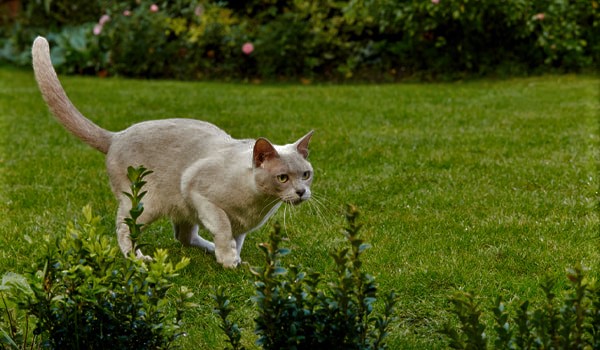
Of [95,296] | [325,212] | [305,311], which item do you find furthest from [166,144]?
[305,311]

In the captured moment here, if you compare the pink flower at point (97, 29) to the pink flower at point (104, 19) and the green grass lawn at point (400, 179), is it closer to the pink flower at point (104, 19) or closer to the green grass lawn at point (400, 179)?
the pink flower at point (104, 19)

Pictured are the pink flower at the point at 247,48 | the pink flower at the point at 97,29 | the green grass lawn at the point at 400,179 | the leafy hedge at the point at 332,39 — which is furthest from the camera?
the pink flower at the point at 97,29

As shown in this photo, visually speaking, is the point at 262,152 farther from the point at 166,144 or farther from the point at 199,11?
the point at 199,11

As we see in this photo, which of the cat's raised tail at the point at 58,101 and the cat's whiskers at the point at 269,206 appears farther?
the cat's raised tail at the point at 58,101

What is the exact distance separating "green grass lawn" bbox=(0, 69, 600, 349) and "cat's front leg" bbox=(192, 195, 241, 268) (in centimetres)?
10

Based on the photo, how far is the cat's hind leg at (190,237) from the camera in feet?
15.4

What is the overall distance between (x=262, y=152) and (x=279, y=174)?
5.5 inches

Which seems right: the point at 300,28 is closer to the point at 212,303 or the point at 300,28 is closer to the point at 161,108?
the point at 161,108

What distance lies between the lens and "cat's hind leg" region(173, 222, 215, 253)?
468 centimetres

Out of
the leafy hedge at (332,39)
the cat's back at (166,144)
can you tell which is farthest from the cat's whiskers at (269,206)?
the leafy hedge at (332,39)

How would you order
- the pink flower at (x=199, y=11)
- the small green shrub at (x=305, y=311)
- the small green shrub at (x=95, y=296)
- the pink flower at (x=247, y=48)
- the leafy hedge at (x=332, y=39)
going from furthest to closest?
the pink flower at (x=199, y=11)
the pink flower at (x=247, y=48)
the leafy hedge at (x=332, y=39)
the small green shrub at (x=95, y=296)
the small green shrub at (x=305, y=311)

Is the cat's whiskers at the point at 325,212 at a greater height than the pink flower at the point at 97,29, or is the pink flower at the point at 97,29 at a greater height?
the pink flower at the point at 97,29

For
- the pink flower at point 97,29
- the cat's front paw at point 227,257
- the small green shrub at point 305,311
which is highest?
the small green shrub at point 305,311

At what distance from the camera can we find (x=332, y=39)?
1169cm
